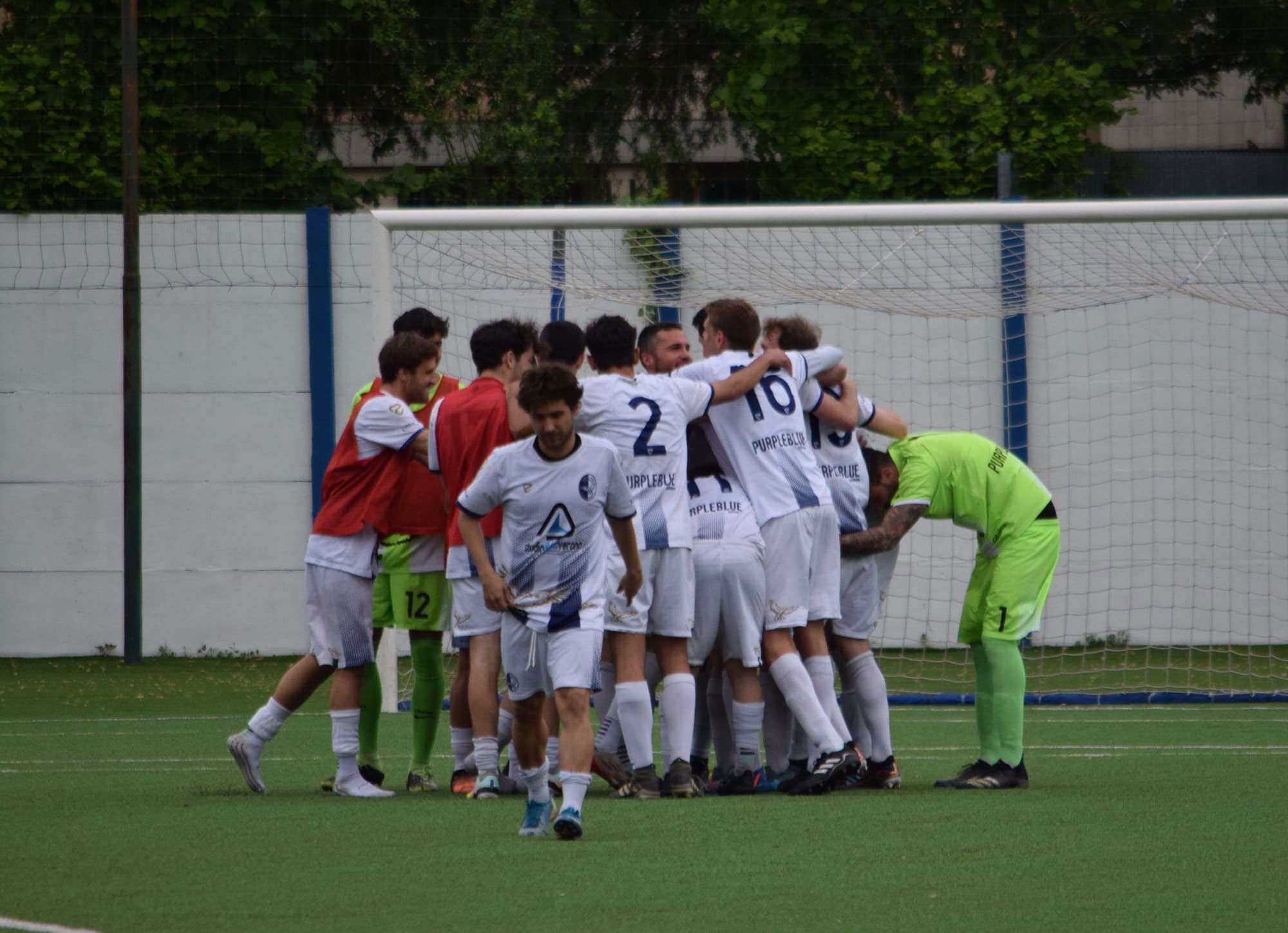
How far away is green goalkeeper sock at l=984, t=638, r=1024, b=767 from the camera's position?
6492 mm

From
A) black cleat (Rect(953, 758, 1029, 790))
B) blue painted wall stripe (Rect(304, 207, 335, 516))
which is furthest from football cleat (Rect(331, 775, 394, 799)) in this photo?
blue painted wall stripe (Rect(304, 207, 335, 516))

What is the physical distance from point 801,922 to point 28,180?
10.6 metres

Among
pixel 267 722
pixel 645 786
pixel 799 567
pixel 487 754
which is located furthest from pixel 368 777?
pixel 799 567

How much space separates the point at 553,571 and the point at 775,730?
6.80 feet

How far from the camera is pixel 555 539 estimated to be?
5184 mm

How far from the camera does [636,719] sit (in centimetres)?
614

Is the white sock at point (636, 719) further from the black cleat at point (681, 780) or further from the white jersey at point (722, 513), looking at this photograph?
the white jersey at point (722, 513)

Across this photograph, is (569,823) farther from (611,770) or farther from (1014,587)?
(1014,587)

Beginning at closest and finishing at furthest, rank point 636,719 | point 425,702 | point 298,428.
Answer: point 636,719 < point 425,702 < point 298,428

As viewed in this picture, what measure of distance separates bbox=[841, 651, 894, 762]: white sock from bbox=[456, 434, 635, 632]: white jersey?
1825 mm

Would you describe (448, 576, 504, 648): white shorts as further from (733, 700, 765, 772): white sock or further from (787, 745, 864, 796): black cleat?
(787, 745, 864, 796): black cleat

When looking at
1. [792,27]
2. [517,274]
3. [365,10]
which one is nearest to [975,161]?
[792,27]

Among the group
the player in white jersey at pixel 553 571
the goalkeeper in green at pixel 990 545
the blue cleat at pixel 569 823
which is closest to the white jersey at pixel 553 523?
the player in white jersey at pixel 553 571

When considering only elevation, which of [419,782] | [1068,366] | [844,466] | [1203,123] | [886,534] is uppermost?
[1203,123]
